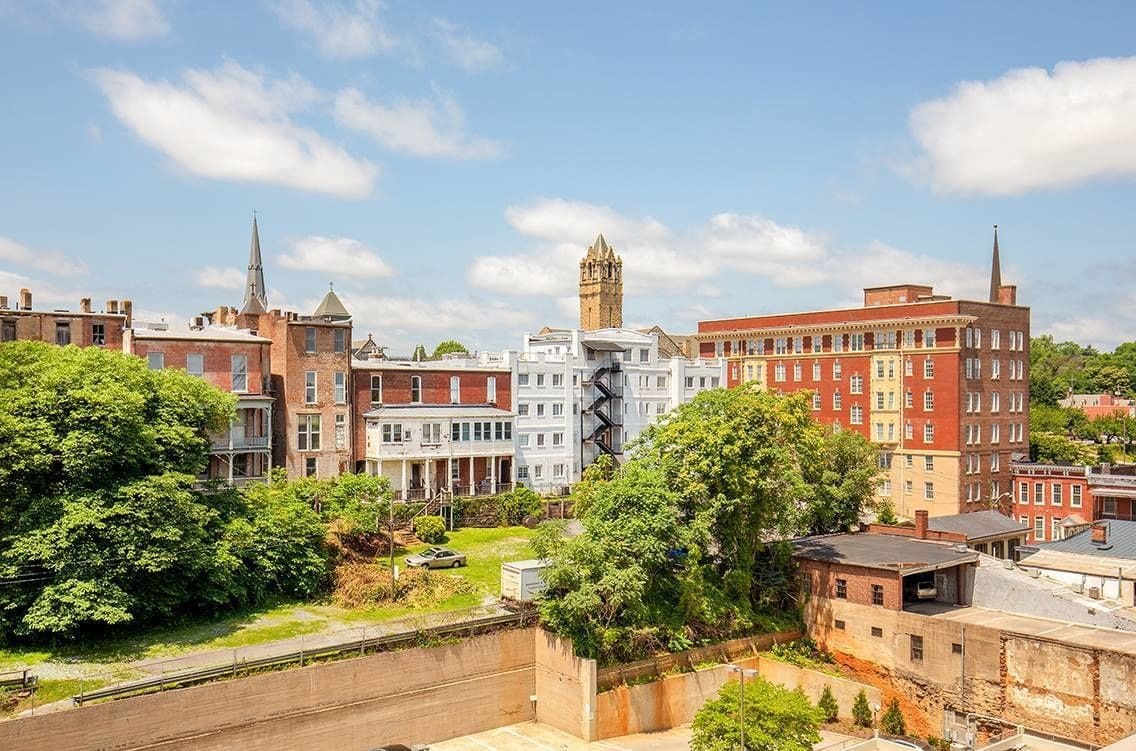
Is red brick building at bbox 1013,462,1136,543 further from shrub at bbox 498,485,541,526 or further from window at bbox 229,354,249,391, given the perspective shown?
window at bbox 229,354,249,391

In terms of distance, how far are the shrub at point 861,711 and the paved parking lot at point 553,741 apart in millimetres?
1366

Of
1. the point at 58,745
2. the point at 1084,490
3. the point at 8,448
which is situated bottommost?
the point at 58,745

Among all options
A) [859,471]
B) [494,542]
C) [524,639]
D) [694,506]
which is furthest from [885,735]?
[494,542]

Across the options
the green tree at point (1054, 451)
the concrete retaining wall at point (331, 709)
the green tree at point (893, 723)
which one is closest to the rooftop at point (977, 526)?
the green tree at point (893, 723)

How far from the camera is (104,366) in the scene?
125ft

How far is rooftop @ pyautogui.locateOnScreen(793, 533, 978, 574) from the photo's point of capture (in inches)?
1693

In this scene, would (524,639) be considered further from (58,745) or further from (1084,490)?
(1084,490)

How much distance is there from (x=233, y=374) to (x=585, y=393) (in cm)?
2643

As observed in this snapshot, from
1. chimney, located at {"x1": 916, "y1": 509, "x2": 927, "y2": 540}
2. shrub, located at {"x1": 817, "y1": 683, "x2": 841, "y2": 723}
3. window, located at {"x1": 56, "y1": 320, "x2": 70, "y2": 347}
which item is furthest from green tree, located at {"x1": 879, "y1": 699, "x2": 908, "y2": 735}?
window, located at {"x1": 56, "y1": 320, "x2": 70, "y2": 347}

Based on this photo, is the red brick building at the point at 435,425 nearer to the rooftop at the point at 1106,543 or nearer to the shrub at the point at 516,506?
the shrub at the point at 516,506

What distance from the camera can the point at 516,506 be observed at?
184 feet

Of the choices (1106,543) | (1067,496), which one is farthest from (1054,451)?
(1106,543)

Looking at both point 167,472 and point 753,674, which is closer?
point 167,472

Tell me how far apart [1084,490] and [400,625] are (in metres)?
47.0
